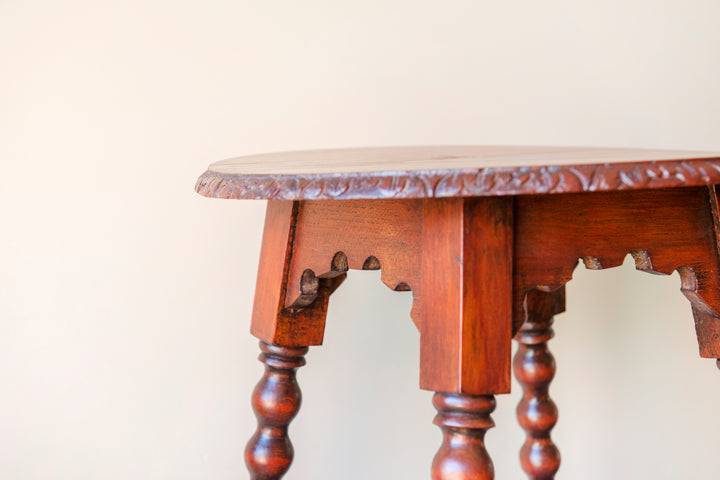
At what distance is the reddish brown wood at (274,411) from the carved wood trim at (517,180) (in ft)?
0.98

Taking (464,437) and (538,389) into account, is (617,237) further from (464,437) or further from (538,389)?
(538,389)

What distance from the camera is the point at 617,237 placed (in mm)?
653

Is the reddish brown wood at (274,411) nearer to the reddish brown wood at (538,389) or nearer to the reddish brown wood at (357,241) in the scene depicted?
the reddish brown wood at (357,241)

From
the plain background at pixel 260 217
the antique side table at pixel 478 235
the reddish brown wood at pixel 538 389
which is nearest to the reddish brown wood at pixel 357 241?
the antique side table at pixel 478 235

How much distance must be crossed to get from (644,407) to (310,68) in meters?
0.80

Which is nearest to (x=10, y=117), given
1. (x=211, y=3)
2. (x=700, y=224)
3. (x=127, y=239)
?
(x=127, y=239)

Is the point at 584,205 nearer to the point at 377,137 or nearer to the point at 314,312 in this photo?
the point at 314,312

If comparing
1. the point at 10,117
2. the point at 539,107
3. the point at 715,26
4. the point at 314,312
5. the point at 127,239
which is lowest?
the point at 314,312

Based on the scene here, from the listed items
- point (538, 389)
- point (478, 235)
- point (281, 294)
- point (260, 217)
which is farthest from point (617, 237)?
point (260, 217)

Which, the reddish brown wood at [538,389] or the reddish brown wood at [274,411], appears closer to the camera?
the reddish brown wood at [274,411]

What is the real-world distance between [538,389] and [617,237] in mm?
460

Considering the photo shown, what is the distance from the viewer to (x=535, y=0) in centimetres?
133

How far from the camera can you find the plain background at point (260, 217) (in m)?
1.19

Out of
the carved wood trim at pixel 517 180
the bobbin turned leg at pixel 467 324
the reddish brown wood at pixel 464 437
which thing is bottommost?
the reddish brown wood at pixel 464 437
